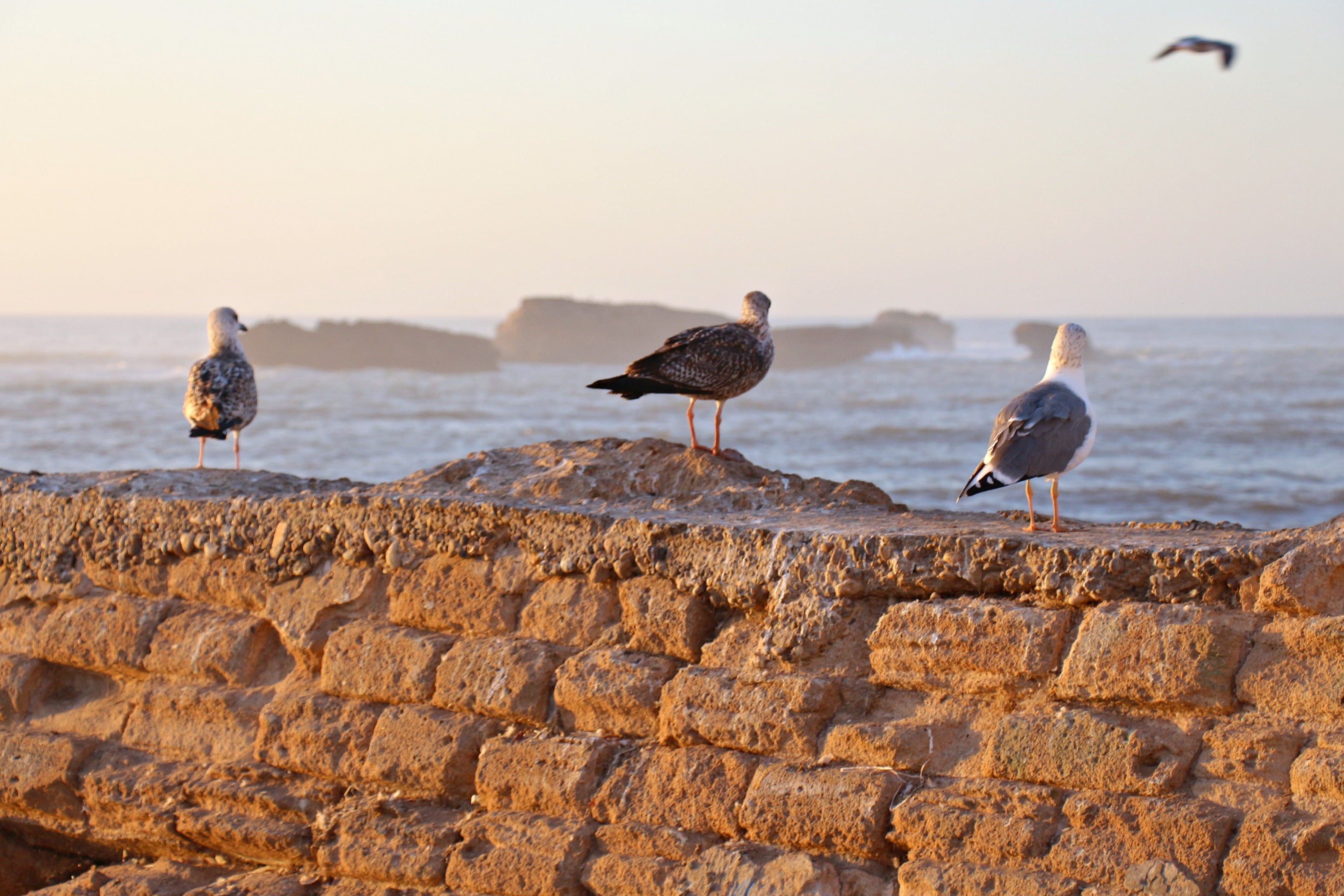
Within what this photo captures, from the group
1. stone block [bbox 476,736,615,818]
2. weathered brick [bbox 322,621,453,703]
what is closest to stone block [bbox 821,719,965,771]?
stone block [bbox 476,736,615,818]

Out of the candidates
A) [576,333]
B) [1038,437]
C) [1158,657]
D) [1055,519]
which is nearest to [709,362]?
[1038,437]

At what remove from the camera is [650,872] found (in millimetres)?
3055

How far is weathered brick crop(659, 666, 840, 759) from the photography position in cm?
311

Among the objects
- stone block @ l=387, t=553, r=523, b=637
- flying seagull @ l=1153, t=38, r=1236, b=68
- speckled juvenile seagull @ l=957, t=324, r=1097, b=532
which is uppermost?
flying seagull @ l=1153, t=38, r=1236, b=68

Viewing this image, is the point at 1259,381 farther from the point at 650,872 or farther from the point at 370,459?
the point at 650,872

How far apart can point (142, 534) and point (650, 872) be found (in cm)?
228

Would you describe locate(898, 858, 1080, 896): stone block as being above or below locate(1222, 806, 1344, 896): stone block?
below

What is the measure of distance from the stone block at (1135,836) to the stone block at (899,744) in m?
0.34

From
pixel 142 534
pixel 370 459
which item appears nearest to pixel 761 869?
pixel 142 534

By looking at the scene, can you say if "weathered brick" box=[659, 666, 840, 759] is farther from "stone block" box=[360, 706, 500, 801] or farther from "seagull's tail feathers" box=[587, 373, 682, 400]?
"seagull's tail feathers" box=[587, 373, 682, 400]

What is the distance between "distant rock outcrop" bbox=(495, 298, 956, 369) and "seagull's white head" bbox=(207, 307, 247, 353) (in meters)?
47.8

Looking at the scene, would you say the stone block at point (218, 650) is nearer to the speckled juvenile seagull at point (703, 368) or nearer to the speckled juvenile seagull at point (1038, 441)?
the speckled juvenile seagull at point (703, 368)

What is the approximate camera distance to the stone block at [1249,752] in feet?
8.58

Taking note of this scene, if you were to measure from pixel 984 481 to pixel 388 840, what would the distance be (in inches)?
76.6
